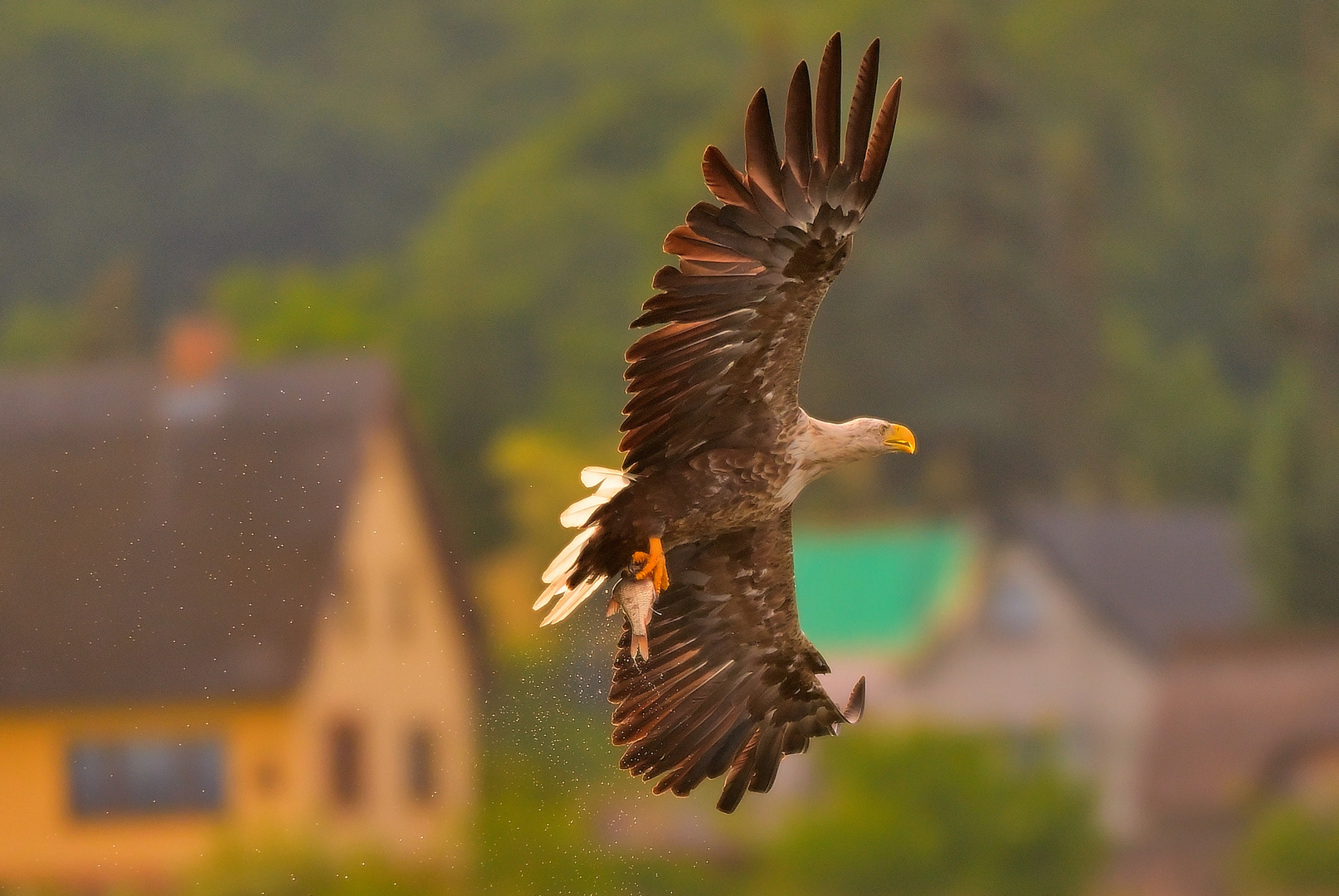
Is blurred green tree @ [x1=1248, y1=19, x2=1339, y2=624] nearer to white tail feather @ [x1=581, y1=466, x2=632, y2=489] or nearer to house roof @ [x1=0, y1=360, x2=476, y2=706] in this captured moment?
house roof @ [x1=0, y1=360, x2=476, y2=706]

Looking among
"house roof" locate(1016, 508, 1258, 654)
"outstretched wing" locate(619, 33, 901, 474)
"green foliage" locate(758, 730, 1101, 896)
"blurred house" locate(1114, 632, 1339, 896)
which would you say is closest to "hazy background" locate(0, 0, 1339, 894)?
"green foliage" locate(758, 730, 1101, 896)

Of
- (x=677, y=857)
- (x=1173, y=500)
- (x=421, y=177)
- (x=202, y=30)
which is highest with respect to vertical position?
(x=202, y=30)

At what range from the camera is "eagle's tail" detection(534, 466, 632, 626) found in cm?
955

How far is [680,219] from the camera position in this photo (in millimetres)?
58844

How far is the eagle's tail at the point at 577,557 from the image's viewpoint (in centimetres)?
955

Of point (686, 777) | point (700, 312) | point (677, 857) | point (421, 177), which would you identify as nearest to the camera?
point (700, 312)

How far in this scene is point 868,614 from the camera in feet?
146

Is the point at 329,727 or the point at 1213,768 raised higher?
the point at 1213,768

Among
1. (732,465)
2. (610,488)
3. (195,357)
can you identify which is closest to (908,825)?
(195,357)

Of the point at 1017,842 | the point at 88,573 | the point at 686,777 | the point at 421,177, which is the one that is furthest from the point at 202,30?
the point at 686,777

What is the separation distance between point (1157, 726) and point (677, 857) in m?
11.9

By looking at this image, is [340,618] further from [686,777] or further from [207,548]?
[686,777]

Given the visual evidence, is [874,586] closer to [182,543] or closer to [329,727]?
[329,727]

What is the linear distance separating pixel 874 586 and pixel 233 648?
1582 cm
